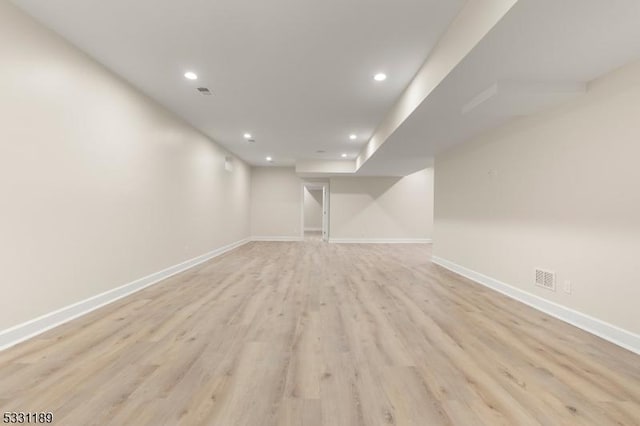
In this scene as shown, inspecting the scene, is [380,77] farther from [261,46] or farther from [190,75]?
[190,75]

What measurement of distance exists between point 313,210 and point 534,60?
1371 centimetres

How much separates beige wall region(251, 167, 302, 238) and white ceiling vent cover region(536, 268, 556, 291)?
7.86 meters

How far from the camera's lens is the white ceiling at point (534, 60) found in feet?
5.74

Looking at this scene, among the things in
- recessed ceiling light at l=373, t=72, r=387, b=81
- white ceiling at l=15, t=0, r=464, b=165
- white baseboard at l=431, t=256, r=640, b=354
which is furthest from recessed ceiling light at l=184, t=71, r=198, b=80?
white baseboard at l=431, t=256, r=640, b=354

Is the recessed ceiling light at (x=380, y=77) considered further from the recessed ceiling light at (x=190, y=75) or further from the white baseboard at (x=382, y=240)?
the white baseboard at (x=382, y=240)

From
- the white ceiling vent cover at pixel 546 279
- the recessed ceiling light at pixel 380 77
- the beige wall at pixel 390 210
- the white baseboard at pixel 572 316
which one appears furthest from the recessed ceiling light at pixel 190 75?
the beige wall at pixel 390 210

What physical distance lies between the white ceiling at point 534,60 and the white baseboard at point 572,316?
6.95ft

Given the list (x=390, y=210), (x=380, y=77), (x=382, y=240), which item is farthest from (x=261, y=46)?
(x=382, y=240)

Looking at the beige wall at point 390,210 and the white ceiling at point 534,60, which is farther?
the beige wall at point 390,210

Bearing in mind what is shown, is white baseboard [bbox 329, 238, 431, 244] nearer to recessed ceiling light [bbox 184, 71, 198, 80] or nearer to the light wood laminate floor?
the light wood laminate floor

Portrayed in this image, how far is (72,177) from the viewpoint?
9.36 feet

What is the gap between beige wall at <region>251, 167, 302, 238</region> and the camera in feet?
34.3

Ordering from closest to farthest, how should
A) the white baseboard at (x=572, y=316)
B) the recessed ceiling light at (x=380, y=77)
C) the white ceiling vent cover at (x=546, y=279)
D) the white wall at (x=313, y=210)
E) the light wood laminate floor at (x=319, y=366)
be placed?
1. the light wood laminate floor at (x=319, y=366)
2. the white baseboard at (x=572, y=316)
3. the white ceiling vent cover at (x=546, y=279)
4. the recessed ceiling light at (x=380, y=77)
5. the white wall at (x=313, y=210)

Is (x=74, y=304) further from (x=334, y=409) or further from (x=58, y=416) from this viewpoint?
(x=334, y=409)
